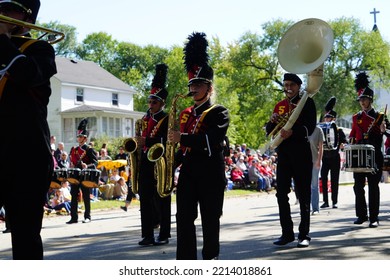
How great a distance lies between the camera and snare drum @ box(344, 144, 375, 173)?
11.7 meters

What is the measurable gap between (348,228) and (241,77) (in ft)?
173

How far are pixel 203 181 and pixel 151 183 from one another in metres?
3.39

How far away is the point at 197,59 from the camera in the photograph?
25.8 feet

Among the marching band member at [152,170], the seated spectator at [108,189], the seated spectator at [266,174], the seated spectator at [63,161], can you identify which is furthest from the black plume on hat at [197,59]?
the seated spectator at [266,174]

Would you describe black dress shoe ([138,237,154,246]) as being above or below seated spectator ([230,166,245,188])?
below

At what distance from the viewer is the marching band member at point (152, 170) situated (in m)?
10.6

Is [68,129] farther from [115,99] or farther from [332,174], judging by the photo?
[332,174]

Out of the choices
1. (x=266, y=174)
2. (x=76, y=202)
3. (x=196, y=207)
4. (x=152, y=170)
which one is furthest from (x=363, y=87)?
(x=266, y=174)

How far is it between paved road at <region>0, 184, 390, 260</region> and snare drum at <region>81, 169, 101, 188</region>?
903 millimetres

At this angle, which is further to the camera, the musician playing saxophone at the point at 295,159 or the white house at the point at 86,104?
the white house at the point at 86,104

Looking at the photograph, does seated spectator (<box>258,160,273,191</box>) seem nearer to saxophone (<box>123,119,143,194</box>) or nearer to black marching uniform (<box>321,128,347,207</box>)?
black marching uniform (<box>321,128,347,207</box>)

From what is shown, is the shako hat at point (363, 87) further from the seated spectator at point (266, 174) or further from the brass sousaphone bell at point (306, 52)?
the seated spectator at point (266, 174)

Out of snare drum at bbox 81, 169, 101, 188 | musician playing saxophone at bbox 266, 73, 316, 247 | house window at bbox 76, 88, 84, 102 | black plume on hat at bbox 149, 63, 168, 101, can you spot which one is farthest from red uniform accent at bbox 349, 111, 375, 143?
house window at bbox 76, 88, 84, 102

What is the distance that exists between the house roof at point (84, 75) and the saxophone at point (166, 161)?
171 ft
